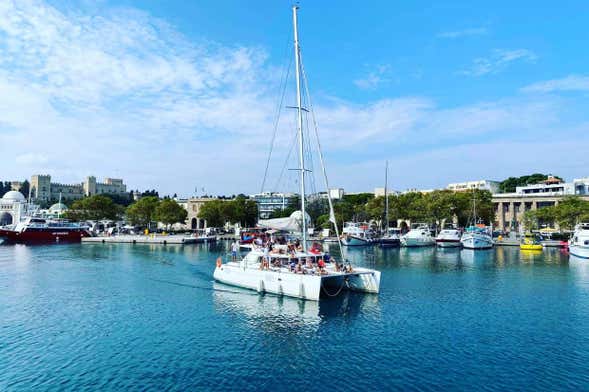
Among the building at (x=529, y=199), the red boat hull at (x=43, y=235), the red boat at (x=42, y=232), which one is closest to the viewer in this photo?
the red boat hull at (x=43, y=235)

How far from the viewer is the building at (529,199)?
13912cm

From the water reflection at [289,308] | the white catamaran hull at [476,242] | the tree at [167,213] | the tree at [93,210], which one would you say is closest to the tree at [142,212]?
the tree at [167,213]

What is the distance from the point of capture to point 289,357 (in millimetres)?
24328

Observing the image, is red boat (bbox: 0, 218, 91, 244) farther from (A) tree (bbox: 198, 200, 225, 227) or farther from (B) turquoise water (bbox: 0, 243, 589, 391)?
(B) turquoise water (bbox: 0, 243, 589, 391)

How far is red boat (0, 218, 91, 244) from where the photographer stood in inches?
4759

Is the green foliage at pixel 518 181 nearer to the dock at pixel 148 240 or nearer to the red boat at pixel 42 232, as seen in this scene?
the dock at pixel 148 240

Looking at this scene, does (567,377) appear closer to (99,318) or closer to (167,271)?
(99,318)

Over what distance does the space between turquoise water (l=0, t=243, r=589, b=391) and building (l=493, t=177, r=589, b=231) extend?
A: 103028mm

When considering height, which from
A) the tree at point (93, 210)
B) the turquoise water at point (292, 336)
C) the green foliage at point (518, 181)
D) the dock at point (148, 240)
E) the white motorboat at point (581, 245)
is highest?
the green foliage at point (518, 181)

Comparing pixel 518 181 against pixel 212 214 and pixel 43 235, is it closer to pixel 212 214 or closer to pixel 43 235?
pixel 212 214

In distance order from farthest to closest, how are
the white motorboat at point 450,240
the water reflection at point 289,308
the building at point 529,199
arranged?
the building at point 529,199 < the white motorboat at point 450,240 < the water reflection at point 289,308

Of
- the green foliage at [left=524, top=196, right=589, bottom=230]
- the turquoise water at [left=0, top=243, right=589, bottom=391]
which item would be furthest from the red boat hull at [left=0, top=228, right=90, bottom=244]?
the green foliage at [left=524, top=196, right=589, bottom=230]

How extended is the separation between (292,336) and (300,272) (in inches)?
412

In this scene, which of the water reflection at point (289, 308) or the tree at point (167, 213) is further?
the tree at point (167, 213)
